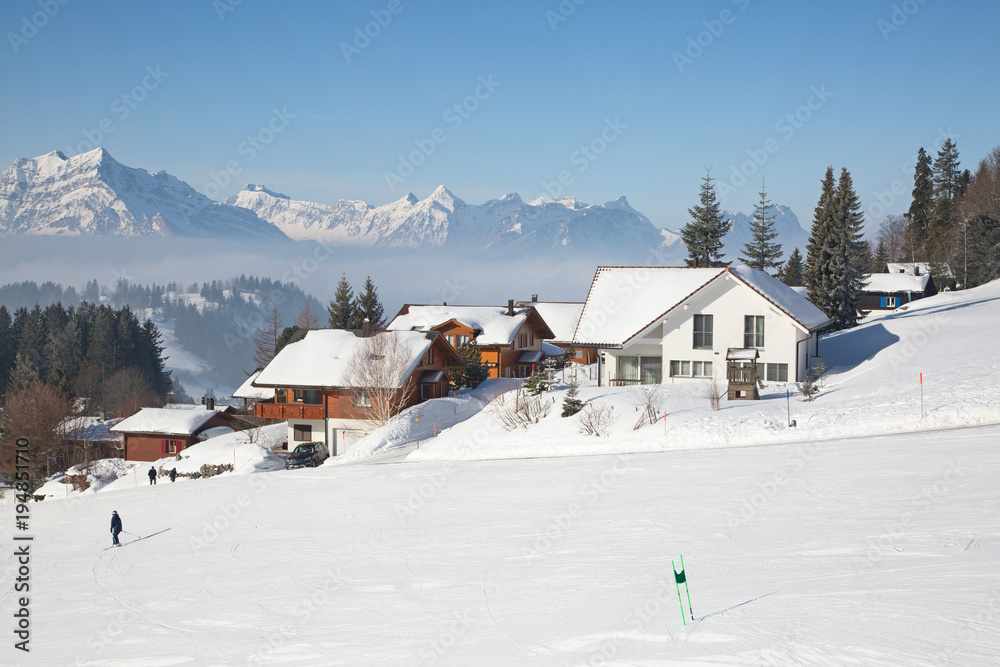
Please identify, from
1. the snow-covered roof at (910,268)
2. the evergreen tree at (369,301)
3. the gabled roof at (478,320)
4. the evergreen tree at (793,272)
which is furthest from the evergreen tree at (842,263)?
the evergreen tree at (369,301)

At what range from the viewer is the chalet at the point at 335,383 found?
41312 mm

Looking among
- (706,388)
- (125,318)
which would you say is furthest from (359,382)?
(125,318)

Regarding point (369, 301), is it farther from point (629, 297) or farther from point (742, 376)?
point (742, 376)

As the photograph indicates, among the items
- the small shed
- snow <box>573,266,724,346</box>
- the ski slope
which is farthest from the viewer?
snow <box>573,266,724,346</box>

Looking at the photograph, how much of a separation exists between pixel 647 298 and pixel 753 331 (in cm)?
749

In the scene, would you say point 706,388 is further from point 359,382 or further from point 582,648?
point 582,648

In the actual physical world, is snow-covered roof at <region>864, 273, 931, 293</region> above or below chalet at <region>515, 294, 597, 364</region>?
above

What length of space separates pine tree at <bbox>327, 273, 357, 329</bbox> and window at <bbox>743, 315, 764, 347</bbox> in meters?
47.0

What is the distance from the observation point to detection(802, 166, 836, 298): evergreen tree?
164 ft

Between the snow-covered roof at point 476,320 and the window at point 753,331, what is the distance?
22.4 metres

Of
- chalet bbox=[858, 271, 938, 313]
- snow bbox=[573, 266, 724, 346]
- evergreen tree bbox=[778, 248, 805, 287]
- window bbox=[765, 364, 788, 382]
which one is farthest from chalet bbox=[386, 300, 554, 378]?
evergreen tree bbox=[778, 248, 805, 287]

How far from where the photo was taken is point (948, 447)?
20500mm

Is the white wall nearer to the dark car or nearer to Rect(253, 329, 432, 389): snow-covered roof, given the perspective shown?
Rect(253, 329, 432, 389): snow-covered roof

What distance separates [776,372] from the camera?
1463 inches
